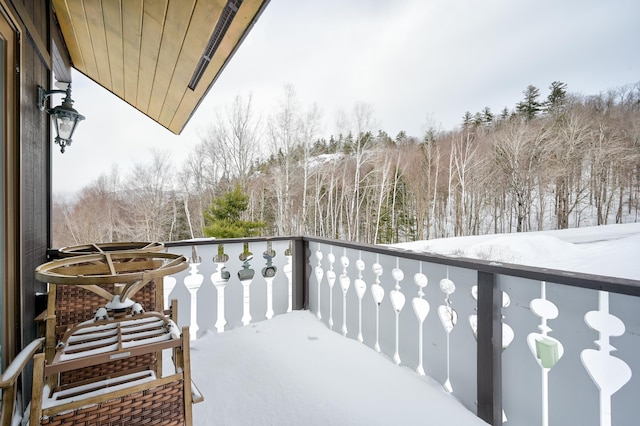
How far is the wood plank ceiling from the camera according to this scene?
173 cm

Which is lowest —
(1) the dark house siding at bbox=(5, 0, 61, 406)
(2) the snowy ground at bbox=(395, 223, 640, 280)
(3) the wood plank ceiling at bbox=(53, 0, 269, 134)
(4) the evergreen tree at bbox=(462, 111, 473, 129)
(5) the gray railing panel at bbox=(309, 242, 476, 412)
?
(2) the snowy ground at bbox=(395, 223, 640, 280)

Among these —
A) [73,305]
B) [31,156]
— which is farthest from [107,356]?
[31,156]

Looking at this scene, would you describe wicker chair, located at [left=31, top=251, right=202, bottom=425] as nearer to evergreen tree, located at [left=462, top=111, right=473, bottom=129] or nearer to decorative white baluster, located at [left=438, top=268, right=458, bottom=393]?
decorative white baluster, located at [left=438, top=268, right=458, bottom=393]

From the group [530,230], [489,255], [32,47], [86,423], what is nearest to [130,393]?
[86,423]

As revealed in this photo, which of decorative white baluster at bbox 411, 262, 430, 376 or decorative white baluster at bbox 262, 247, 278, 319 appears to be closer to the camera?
decorative white baluster at bbox 411, 262, 430, 376

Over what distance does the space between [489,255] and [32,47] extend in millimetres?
11686

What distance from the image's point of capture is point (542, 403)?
4.35 ft

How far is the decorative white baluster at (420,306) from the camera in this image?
186 centimetres

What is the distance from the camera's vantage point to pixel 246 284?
9.20 ft

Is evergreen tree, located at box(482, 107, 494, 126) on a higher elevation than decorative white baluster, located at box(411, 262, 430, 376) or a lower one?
higher

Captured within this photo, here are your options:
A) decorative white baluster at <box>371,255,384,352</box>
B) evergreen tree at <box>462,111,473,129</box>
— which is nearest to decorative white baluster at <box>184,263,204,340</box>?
decorative white baluster at <box>371,255,384,352</box>

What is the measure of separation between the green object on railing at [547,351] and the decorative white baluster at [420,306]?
61 centimetres

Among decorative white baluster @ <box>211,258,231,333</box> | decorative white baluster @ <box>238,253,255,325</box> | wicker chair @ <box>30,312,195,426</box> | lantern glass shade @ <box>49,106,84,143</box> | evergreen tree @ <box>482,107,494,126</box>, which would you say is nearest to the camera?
wicker chair @ <box>30,312,195,426</box>

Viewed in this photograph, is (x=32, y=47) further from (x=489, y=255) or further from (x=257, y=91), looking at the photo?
(x=257, y=91)
